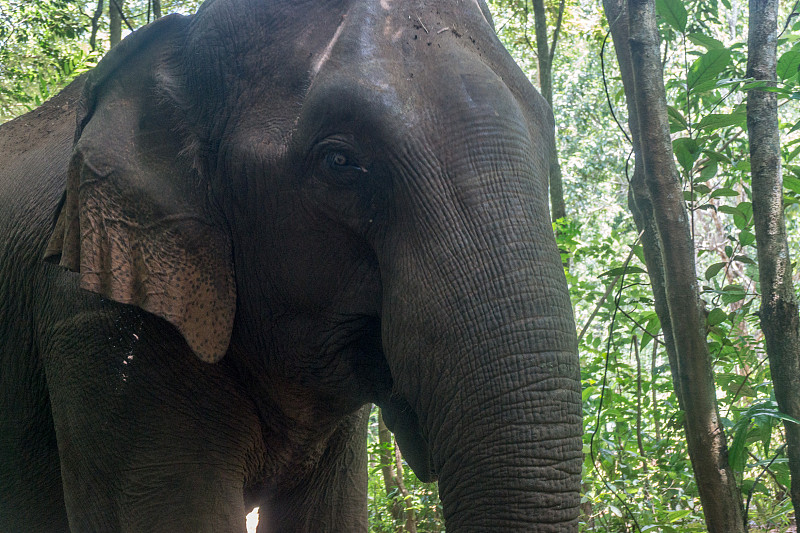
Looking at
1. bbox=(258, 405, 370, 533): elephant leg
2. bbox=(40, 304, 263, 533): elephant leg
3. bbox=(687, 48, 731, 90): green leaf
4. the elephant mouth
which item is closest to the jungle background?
bbox=(687, 48, 731, 90): green leaf

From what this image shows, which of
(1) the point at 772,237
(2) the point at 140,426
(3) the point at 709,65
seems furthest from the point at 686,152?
(2) the point at 140,426

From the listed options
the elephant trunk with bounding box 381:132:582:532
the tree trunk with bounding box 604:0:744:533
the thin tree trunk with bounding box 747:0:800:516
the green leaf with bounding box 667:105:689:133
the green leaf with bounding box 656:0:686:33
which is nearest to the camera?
the elephant trunk with bounding box 381:132:582:532

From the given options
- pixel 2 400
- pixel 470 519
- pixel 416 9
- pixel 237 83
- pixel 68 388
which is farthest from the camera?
pixel 2 400

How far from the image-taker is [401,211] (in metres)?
2.02

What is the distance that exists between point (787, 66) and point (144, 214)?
214cm

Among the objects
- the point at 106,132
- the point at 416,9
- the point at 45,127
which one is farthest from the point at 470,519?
the point at 45,127

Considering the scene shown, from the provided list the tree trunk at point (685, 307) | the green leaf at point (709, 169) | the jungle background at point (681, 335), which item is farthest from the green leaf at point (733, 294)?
the tree trunk at point (685, 307)

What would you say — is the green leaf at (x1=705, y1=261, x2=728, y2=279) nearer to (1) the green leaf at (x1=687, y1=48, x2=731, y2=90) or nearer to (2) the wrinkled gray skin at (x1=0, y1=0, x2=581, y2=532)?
(1) the green leaf at (x1=687, y1=48, x2=731, y2=90)

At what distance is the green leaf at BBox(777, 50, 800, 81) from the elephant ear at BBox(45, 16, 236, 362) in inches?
75.2

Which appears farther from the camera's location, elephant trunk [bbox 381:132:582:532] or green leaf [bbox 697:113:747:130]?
green leaf [bbox 697:113:747:130]

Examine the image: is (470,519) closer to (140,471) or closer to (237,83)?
(140,471)

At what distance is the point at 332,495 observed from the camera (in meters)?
3.30

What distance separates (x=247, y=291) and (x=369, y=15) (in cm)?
86

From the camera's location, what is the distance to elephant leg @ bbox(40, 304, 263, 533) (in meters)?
2.46
